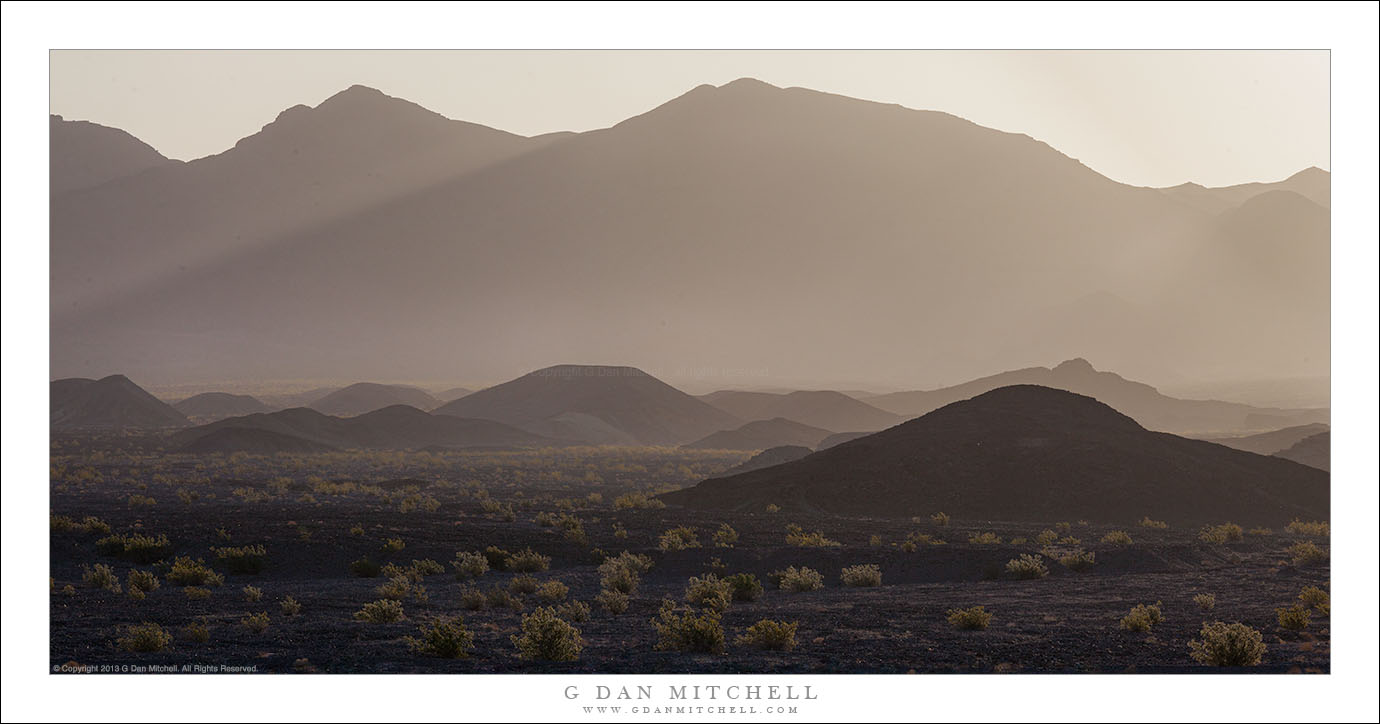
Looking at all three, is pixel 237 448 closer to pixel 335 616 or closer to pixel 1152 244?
pixel 335 616

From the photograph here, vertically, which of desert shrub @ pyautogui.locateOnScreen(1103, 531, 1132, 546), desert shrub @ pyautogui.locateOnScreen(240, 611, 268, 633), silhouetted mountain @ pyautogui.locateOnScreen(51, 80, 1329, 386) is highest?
silhouetted mountain @ pyautogui.locateOnScreen(51, 80, 1329, 386)

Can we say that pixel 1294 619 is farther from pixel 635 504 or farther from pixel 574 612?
pixel 635 504

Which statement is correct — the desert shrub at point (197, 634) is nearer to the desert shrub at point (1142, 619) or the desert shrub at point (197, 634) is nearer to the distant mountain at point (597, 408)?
the desert shrub at point (1142, 619)

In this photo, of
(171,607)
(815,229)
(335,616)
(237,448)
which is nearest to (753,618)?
(335,616)

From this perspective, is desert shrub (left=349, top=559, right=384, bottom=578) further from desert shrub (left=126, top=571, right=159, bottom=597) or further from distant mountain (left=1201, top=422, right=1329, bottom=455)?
distant mountain (left=1201, top=422, right=1329, bottom=455)

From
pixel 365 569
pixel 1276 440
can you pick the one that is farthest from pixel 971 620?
pixel 1276 440

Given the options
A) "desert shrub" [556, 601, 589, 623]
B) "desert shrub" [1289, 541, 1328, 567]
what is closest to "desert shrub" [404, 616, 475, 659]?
"desert shrub" [556, 601, 589, 623]
